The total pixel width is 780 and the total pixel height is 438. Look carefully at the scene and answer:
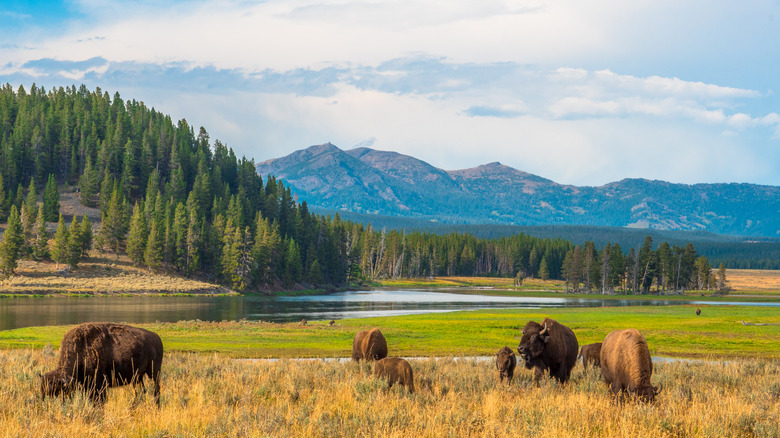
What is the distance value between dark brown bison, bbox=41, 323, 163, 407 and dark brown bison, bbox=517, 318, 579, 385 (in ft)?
35.2

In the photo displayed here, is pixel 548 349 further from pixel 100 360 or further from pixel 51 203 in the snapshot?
pixel 51 203

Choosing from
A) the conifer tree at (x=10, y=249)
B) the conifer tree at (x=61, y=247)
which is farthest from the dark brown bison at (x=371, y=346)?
the conifer tree at (x=61, y=247)

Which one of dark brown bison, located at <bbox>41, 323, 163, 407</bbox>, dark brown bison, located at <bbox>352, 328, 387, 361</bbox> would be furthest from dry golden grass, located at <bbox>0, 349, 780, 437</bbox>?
dark brown bison, located at <bbox>352, 328, 387, 361</bbox>

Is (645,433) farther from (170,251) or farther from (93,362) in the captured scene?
(170,251)

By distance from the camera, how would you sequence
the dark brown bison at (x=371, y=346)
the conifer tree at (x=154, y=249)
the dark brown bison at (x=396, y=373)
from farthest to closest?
the conifer tree at (x=154, y=249), the dark brown bison at (x=371, y=346), the dark brown bison at (x=396, y=373)

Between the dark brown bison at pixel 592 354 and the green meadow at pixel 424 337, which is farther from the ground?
the dark brown bison at pixel 592 354

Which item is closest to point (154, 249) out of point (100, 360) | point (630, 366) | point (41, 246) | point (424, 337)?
point (41, 246)

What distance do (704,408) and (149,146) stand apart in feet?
541

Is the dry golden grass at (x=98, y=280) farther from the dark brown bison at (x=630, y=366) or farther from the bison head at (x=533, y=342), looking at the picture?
the dark brown bison at (x=630, y=366)

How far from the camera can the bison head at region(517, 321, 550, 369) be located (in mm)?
18047

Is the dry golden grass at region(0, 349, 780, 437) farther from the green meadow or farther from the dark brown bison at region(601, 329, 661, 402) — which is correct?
the green meadow

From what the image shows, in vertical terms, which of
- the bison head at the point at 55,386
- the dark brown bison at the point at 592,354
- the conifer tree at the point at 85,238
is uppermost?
the conifer tree at the point at 85,238

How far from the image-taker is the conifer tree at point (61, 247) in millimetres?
103375

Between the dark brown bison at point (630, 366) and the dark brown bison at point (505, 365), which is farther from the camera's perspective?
the dark brown bison at point (505, 365)
